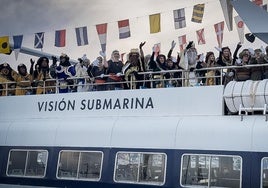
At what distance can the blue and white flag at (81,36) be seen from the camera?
653 inches

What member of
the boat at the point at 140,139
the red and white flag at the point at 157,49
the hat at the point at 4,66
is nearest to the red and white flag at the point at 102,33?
the red and white flag at the point at 157,49

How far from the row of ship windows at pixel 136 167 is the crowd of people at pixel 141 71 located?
1822 mm

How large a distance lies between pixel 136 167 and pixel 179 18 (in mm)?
6317

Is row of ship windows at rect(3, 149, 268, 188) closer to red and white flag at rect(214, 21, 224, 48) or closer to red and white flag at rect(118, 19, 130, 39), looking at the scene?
red and white flag at rect(118, 19, 130, 39)

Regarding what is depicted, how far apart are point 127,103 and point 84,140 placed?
1304mm

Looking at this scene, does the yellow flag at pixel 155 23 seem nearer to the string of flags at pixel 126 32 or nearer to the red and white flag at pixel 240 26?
the string of flags at pixel 126 32

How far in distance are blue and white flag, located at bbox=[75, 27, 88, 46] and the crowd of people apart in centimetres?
213

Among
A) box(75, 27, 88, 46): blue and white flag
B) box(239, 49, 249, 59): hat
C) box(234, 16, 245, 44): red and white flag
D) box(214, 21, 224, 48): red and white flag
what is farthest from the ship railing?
box(214, 21, 224, 48): red and white flag

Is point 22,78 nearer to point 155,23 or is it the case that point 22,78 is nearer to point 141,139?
point 155,23

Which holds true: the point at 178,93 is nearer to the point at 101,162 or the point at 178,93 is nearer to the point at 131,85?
the point at 131,85

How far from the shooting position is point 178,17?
50.9ft

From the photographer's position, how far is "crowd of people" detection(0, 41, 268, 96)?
1099 cm

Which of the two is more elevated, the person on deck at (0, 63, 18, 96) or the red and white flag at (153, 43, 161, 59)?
the red and white flag at (153, 43, 161, 59)

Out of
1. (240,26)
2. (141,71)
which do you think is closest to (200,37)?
(240,26)
